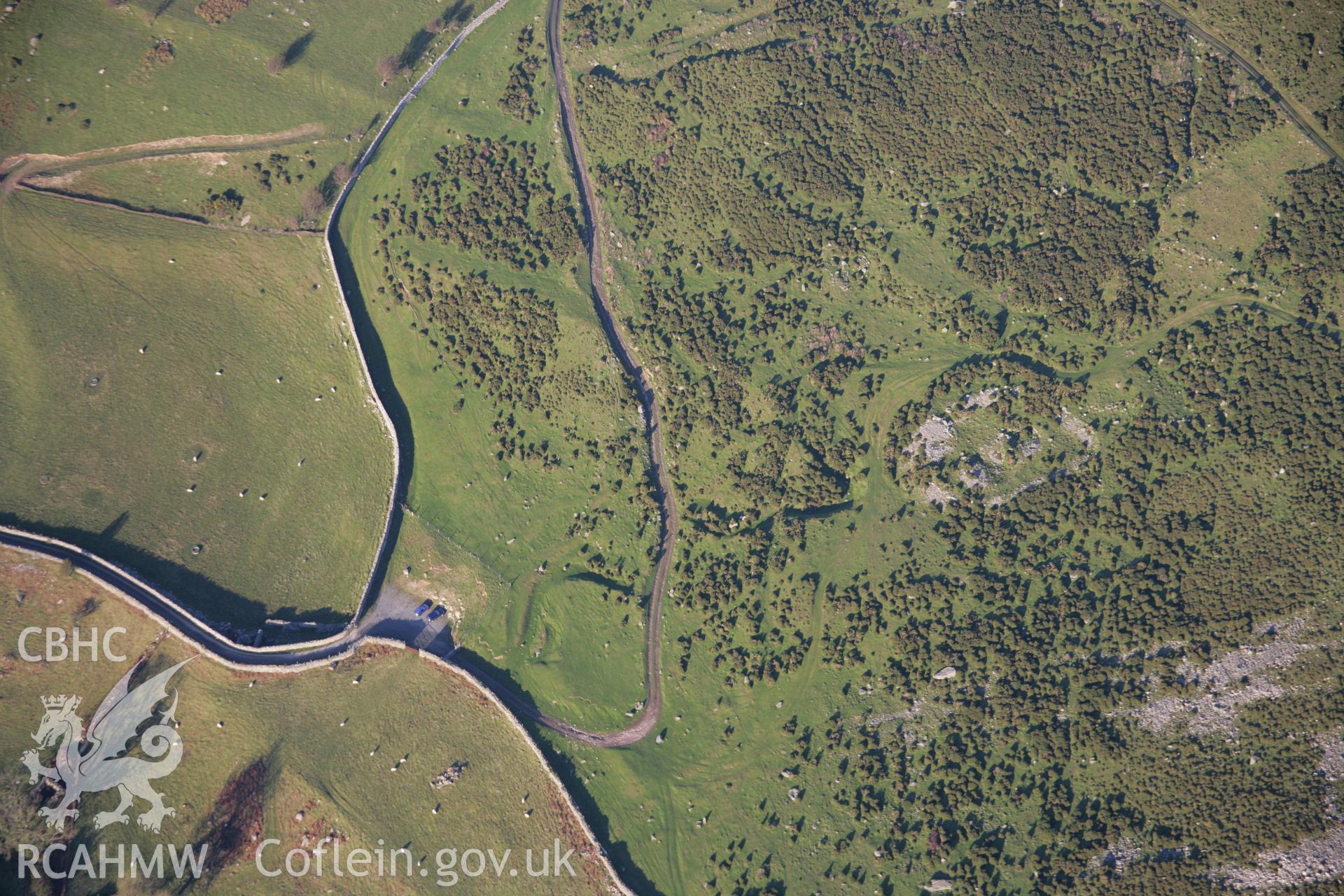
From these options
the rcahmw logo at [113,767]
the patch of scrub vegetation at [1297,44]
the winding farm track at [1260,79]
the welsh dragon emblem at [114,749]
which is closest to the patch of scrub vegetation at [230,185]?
the rcahmw logo at [113,767]

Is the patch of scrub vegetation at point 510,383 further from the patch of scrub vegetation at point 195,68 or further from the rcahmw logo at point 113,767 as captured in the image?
the rcahmw logo at point 113,767

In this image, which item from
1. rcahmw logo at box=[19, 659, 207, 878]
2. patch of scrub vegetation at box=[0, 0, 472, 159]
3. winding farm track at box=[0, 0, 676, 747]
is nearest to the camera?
rcahmw logo at box=[19, 659, 207, 878]

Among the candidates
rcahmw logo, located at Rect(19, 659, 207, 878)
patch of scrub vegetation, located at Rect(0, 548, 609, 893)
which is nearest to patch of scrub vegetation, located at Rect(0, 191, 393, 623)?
patch of scrub vegetation, located at Rect(0, 548, 609, 893)

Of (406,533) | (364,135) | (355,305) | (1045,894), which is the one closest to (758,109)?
(364,135)

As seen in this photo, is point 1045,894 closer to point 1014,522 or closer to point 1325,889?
point 1325,889

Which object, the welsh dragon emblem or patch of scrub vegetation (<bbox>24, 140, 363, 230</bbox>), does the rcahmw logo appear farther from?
patch of scrub vegetation (<bbox>24, 140, 363, 230</bbox>)

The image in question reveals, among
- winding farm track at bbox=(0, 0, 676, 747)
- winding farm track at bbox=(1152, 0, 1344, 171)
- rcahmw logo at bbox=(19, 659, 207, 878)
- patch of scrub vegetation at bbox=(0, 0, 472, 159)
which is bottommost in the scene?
rcahmw logo at bbox=(19, 659, 207, 878)

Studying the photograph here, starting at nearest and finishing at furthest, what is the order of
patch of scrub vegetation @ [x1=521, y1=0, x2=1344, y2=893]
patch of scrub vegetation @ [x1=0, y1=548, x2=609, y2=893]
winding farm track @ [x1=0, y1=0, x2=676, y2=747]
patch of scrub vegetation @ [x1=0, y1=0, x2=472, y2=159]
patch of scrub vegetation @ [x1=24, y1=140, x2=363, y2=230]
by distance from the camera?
patch of scrub vegetation @ [x1=0, y1=548, x2=609, y2=893], patch of scrub vegetation @ [x1=521, y1=0, x2=1344, y2=893], winding farm track @ [x1=0, y1=0, x2=676, y2=747], patch of scrub vegetation @ [x1=0, y1=0, x2=472, y2=159], patch of scrub vegetation @ [x1=24, y1=140, x2=363, y2=230]
